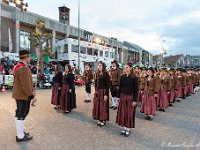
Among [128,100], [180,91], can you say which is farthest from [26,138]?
[180,91]

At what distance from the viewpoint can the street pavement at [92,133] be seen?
19.7ft

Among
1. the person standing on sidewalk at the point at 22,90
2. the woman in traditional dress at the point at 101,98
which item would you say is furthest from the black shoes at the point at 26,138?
the woman in traditional dress at the point at 101,98

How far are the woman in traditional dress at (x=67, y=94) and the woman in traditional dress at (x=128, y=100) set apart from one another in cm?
301

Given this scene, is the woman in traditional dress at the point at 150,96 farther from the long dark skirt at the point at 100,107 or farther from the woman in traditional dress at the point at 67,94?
the woman in traditional dress at the point at 67,94

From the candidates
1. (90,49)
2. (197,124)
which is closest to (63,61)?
(90,49)

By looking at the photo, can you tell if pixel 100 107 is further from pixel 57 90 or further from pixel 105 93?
pixel 57 90

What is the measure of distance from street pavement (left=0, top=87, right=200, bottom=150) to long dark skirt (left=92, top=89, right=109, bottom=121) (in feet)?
Answer: 0.92

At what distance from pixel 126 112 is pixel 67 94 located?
10.8 ft

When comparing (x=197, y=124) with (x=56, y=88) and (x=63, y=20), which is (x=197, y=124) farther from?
(x=63, y=20)

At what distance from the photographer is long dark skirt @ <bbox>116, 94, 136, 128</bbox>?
711cm

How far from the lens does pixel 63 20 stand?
42.3 m

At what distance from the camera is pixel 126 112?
720 cm

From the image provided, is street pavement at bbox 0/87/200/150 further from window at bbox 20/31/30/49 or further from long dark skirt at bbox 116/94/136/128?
window at bbox 20/31/30/49

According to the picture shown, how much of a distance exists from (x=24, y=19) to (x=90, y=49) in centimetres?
1144
